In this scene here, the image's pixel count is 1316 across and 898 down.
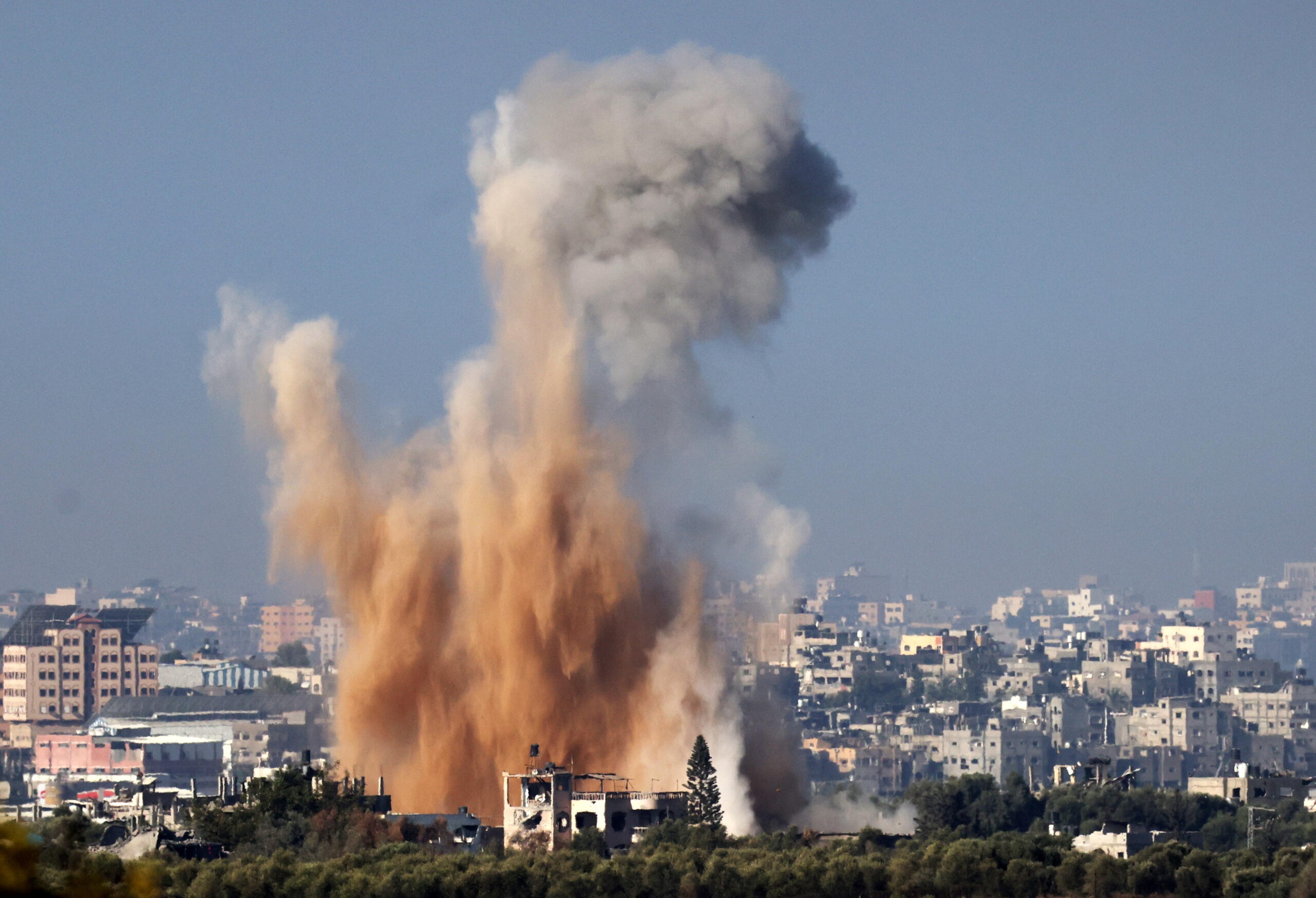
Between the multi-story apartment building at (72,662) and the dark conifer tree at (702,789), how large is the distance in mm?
92757

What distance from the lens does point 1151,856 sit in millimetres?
54375

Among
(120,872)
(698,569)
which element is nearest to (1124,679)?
(698,569)

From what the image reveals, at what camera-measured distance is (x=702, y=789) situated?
2265 inches

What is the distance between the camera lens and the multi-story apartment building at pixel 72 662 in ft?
483

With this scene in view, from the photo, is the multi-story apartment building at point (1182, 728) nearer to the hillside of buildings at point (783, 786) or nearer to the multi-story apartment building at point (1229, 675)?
the hillside of buildings at point (783, 786)

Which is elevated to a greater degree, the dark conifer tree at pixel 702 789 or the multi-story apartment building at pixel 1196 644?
the multi-story apartment building at pixel 1196 644

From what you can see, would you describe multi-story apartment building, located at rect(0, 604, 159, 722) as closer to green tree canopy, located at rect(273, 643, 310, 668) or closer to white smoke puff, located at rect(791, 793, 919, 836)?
green tree canopy, located at rect(273, 643, 310, 668)

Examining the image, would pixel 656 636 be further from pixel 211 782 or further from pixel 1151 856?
pixel 211 782

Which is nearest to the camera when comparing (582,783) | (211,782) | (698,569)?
(582,783)

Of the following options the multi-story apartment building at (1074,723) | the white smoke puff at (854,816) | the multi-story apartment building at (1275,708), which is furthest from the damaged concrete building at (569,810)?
the multi-story apartment building at (1275,708)

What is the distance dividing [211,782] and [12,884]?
10266cm

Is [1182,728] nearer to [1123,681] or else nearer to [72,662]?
[1123,681]

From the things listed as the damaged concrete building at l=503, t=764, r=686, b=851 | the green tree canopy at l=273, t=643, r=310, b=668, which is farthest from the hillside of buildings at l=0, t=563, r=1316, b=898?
the green tree canopy at l=273, t=643, r=310, b=668

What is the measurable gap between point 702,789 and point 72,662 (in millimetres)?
98058
